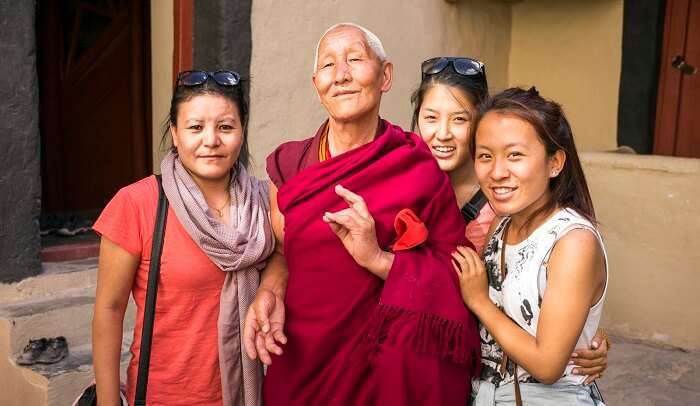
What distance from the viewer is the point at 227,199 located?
1930 mm

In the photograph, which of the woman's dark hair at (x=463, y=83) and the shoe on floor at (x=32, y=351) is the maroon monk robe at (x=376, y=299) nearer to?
the woman's dark hair at (x=463, y=83)

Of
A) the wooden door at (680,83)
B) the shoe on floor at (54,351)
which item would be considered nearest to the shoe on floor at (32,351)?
the shoe on floor at (54,351)

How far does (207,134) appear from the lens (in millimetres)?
Answer: 1779

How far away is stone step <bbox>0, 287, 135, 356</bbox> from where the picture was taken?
2.80 m

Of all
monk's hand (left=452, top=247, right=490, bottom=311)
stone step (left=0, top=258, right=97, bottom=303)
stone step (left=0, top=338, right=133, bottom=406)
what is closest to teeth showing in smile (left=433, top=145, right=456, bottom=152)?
monk's hand (left=452, top=247, right=490, bottom=311)

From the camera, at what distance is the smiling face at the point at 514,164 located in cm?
156

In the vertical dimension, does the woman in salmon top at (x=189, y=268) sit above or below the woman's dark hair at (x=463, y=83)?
below

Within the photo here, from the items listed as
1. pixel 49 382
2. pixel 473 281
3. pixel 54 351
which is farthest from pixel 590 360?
pixel 54 351

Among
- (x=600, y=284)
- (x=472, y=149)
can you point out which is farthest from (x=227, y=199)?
(x=600, y=284)

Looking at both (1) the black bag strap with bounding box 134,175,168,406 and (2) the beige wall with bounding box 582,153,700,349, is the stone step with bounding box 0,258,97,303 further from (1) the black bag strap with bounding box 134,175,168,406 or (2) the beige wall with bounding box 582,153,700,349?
(2) the beige wall with bounding box 582,153,700,349

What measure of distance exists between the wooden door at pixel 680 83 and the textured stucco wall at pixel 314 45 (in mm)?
1345

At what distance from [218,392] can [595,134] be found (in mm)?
4119

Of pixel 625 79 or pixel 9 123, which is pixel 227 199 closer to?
pixel 9 123

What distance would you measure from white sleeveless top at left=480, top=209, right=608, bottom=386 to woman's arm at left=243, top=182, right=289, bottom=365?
0.52 m
